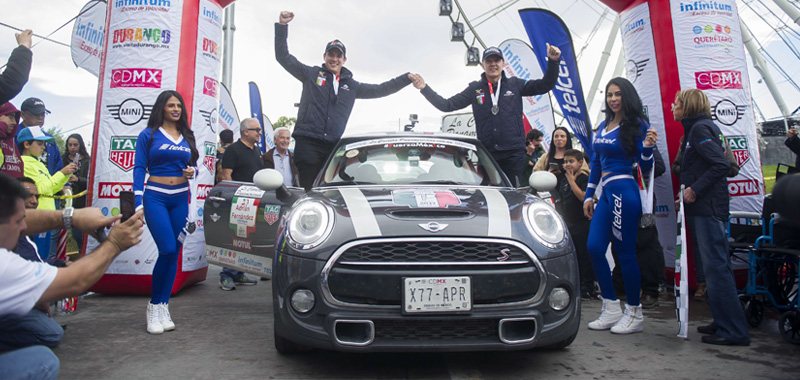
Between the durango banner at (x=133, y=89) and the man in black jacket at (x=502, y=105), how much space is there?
2.97 metres

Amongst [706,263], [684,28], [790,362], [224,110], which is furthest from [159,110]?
[224,110]

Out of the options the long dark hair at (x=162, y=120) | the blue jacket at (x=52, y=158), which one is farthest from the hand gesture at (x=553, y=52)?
the blue jacket at (x=52, y=158)

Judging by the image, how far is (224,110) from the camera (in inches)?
480

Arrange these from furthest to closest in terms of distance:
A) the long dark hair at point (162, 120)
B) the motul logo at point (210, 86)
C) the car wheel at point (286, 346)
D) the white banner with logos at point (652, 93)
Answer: the motul logo at point (210, 86)
the white banner with logos at point (652, 93)
the long dark hair at point (162, 120)
the car wheel at point (286, 346)

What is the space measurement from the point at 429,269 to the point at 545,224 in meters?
0.77

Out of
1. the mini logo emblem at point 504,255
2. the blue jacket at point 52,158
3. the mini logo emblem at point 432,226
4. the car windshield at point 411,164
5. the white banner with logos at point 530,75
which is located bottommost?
the mini logo emblem at point 504,255

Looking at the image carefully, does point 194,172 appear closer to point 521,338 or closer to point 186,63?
point 186,63

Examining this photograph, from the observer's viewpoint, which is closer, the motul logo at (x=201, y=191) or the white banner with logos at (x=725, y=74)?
the white banner with logos at (x=725, y=74)

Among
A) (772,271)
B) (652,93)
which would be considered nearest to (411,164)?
(772,271)

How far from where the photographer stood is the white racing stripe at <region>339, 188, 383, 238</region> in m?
2.89

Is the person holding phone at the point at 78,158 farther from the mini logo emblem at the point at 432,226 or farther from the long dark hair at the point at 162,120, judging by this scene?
the mini logo emblem at the point at 432,226

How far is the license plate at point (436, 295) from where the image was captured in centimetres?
278

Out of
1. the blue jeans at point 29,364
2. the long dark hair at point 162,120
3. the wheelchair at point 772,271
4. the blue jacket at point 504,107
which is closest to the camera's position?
the blue jeans at point 29,364

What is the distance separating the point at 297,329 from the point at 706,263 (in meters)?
2.82
